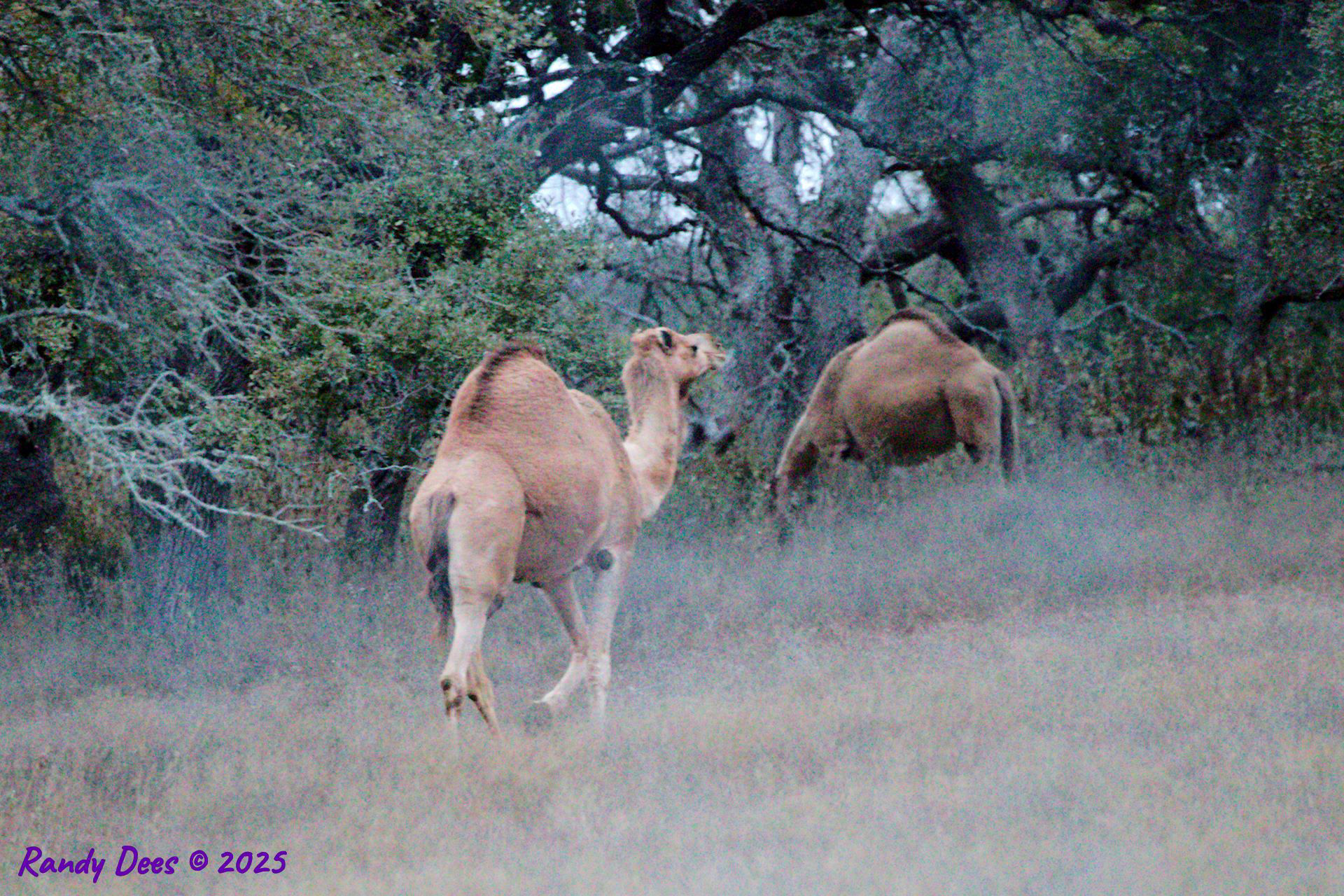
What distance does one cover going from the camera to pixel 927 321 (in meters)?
14.0

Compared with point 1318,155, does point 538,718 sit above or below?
below

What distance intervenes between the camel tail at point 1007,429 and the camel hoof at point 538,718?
701 cm

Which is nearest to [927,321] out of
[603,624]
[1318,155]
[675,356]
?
[1318,155]

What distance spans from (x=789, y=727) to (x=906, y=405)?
693 centimetres

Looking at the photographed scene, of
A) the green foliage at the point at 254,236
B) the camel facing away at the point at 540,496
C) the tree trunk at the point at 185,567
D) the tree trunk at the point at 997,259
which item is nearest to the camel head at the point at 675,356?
the camel facing away at the point at 540,496

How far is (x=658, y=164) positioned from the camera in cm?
1425

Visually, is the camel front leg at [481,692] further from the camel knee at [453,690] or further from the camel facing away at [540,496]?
the camel knee at [453,690]

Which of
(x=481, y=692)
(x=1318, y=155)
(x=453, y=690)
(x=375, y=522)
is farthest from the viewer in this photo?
(x=1318, y=155)

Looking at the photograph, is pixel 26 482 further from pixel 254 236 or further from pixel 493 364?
pixel 493 364

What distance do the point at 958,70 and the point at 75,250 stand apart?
419 inches

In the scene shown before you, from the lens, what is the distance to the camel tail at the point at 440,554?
269 inches

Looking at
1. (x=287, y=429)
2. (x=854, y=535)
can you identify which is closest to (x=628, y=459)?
(x=287, y=429)

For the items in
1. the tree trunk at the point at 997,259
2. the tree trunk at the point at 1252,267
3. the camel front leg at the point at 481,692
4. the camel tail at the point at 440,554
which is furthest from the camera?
the tree trunk at the point at 997,259

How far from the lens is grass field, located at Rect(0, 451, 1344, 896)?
5.26 m
